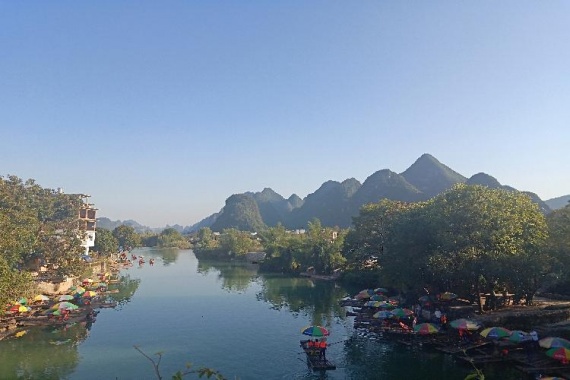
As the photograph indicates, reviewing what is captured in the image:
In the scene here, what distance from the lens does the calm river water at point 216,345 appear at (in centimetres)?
2644

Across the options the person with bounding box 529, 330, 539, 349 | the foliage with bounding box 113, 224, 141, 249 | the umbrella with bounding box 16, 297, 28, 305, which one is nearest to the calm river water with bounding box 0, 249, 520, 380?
the person with bounding box 529, 330, 539, 349

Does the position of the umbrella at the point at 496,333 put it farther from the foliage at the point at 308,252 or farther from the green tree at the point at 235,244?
the green tree at the point at 235,244

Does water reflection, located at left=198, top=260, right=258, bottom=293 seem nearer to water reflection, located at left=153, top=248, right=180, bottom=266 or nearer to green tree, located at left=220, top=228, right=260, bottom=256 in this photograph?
green tree, located at left=220, top=228, right=260, bottom=256

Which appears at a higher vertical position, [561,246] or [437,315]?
[561,246]

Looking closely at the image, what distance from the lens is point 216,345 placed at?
3294 centimetres

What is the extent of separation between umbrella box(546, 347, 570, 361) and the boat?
41.1 feet

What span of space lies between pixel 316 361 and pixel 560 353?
1405 centimetres

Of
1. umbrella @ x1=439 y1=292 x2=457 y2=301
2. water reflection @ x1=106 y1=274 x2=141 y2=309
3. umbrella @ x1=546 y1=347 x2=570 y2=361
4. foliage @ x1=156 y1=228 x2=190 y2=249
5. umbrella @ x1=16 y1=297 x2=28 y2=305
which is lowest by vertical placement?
water reflection @ x1=106 y1=274 x2=141 y2=309

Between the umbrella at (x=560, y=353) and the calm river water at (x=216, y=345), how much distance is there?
8.38ft

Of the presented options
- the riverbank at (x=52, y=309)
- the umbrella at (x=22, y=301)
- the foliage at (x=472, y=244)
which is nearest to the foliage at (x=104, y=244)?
the riverbank at (x=52, y=309)

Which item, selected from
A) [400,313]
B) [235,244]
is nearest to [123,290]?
[400,313]

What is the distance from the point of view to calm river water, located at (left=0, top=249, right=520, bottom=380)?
26.4 m

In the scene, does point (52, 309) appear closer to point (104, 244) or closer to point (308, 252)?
point (308, 252)

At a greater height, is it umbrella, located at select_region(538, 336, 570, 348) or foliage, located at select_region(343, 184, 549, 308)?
foliage, located at select_region(343, 184, 549, 308)
